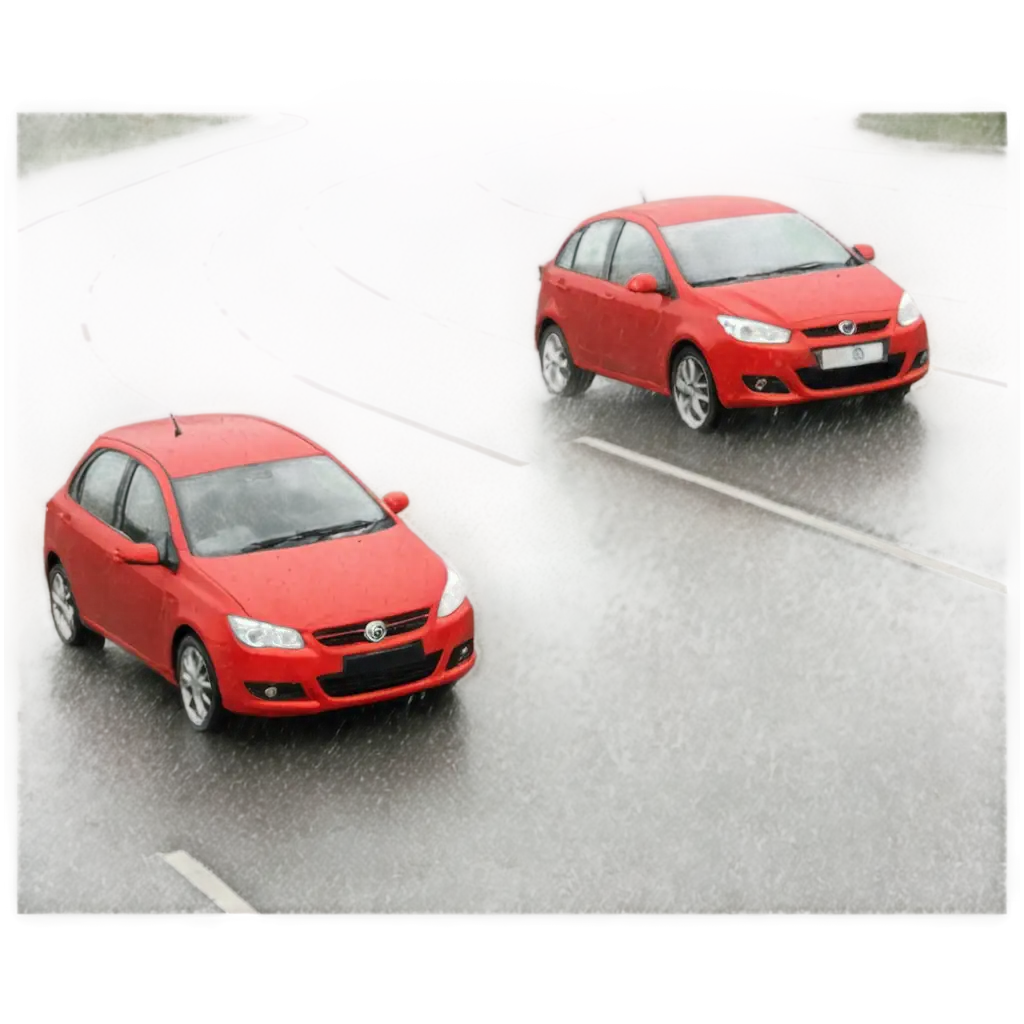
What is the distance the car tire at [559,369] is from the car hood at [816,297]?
2.27 feet

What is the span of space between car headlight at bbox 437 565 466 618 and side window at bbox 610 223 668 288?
5.10 feet

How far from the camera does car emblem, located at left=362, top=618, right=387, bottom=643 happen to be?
8688mm

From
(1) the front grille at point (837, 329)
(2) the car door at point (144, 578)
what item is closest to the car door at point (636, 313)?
(1) the front grille at point (837, 329)

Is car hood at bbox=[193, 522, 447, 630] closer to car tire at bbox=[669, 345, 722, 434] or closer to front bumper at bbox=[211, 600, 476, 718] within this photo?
front bumper at bbox=[211, 600, 476, 718]

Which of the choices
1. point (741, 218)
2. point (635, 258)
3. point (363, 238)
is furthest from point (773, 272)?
point (363, 238)

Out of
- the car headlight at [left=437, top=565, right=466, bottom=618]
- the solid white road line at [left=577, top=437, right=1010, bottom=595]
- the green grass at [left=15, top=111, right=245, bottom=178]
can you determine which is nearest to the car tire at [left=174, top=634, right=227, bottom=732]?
A: the car headlight at [left=437, top=565, right=466, bottom=618]

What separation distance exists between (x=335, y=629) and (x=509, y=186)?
207 cm

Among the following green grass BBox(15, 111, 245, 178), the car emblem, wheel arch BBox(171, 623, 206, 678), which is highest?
green grass BBox(15, 111, 245, 178)

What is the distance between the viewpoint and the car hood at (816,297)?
9.28 m

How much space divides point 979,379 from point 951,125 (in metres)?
1.07

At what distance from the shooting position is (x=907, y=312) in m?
9.30

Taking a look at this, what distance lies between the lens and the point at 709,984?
8883 mm

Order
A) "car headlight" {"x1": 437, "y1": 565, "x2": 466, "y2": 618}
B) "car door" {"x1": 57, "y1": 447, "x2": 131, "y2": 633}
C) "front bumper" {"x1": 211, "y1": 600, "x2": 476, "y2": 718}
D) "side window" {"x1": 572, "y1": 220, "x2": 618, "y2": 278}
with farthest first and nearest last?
"side window" {"x1": 572, "y1": 220, "x2": 618, "y2": 278}, "car door" {"x1": 57, "y1": 447, "x2": 131, "y2": 633}, "car headlight" {"x1": 437, "y1": 565, "x2": 466, "y2": 618}, "front bumper" {"x1": 211, "y1": 600, "x2": 476, "y2": 718}

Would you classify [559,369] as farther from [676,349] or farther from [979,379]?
[979,379]
